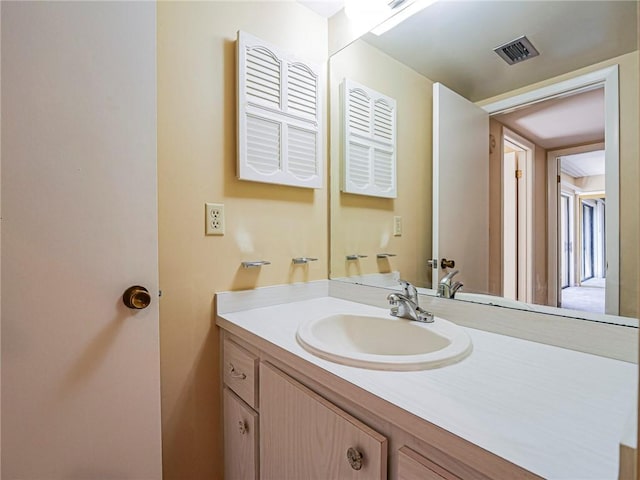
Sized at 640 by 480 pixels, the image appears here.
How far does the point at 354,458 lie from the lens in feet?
2.02

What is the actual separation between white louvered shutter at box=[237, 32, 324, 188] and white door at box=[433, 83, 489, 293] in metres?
0.51

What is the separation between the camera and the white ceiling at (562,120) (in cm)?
80

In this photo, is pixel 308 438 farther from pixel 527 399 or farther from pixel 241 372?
pixel 527 399

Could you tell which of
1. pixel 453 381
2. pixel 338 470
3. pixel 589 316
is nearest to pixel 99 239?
pixel 338 470

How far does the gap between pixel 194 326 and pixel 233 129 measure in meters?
0.75

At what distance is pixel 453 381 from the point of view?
0.63 m

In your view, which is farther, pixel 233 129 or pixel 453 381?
pixel 233 129

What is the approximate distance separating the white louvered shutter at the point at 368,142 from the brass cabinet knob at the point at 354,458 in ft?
3.20

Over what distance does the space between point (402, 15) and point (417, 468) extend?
146 centimetres

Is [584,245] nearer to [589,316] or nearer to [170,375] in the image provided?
[589,316]

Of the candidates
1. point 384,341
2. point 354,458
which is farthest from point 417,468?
point 384,341

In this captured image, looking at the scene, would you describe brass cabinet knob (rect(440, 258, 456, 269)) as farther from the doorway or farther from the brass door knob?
the brass door knob

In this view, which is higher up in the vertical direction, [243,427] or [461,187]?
[461,187]

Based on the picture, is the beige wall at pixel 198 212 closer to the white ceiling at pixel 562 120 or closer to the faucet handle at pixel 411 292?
the faucet handle at pixel 411 292
